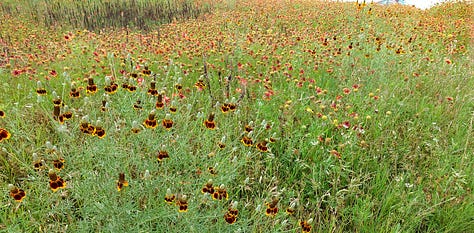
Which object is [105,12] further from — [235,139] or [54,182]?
[54,182]

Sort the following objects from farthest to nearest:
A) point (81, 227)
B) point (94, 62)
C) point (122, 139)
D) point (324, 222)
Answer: point (94, 62) < point (324, 222) < point (122, 139) < point (81, 227)

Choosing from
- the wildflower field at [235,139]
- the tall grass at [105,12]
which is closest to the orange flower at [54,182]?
the wildflower field at [235,139]

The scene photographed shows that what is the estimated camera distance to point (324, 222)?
6.66 feet

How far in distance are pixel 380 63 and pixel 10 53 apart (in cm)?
439

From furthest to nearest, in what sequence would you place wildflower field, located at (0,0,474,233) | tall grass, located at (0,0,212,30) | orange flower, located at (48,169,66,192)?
1. tall grass, located at (0,0,212,30)
2. wildflower field, located at (0,0,474,233)
3. orange flower, located at (48,169,66,192)

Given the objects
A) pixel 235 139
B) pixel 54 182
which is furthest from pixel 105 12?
pixel 54 182

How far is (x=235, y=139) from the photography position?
248 cm

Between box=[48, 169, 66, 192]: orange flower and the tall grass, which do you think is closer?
box=[48, 169, 66, 192]: orange flower

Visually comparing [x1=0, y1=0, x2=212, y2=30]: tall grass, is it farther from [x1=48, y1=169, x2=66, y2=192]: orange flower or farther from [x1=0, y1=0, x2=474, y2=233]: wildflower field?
[x1=48, y1=169, x2=66, y2=192]: orange flower

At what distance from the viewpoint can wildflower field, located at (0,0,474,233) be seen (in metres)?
1.67

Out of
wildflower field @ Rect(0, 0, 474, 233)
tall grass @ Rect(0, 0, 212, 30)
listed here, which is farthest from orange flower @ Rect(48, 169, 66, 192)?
tall grass @ Rect(0, 0, 212, 30)

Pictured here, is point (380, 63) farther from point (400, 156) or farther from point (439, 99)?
point (400, 156)

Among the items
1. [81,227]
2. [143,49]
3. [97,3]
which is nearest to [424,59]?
[143,49]

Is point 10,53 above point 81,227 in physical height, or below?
above
